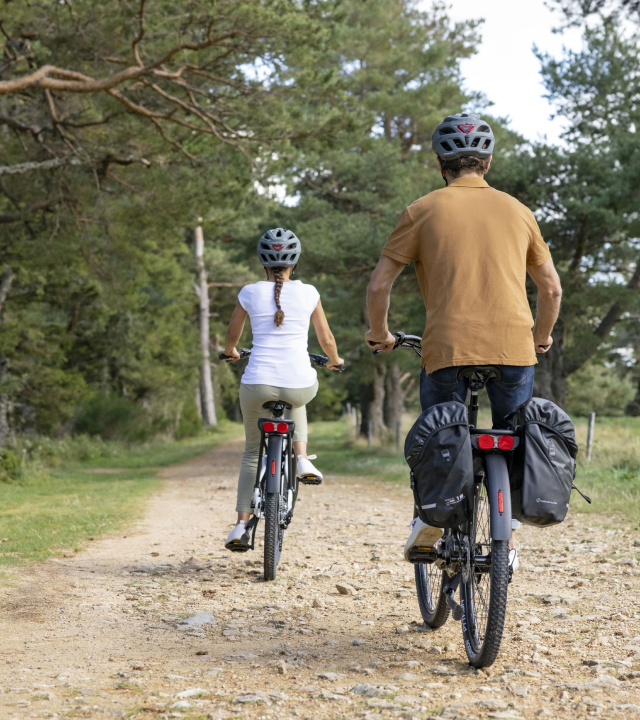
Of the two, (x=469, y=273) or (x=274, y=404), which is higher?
(x=469, y=273)

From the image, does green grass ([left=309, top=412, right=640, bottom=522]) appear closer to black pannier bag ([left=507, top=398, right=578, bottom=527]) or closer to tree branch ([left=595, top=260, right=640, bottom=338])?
tree branch ([left=595, top=260, right=640, bottom=338])

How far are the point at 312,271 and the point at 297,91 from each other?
8.72 meters

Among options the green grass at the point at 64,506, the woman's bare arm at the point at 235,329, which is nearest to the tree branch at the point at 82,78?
the green grass at the point at 64,506

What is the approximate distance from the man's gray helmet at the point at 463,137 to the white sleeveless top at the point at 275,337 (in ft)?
6.72

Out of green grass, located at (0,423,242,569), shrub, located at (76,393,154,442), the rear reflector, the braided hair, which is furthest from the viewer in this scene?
shrub, located at (76,393,154,442)

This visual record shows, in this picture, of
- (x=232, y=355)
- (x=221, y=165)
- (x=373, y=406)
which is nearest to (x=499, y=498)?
(x=232, y=355)

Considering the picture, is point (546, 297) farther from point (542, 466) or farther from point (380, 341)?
point (542, 466)

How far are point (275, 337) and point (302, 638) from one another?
2.15m

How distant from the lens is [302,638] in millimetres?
4293

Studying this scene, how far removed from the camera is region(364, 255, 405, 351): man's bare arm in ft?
12.4

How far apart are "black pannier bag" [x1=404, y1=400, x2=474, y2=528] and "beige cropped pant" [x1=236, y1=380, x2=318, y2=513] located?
2.25m

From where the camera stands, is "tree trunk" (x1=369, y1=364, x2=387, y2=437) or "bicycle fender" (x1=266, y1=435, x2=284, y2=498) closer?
"bicycle fender" (x1=266, y1=435, x2=284, y2=498)

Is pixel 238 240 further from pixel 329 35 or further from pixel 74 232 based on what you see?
pixel 329 35

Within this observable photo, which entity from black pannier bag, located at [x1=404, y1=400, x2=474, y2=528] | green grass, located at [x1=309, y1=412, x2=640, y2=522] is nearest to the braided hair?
black pannier bag, located at [x1=404, y1=400, x2=474, y2=528]
